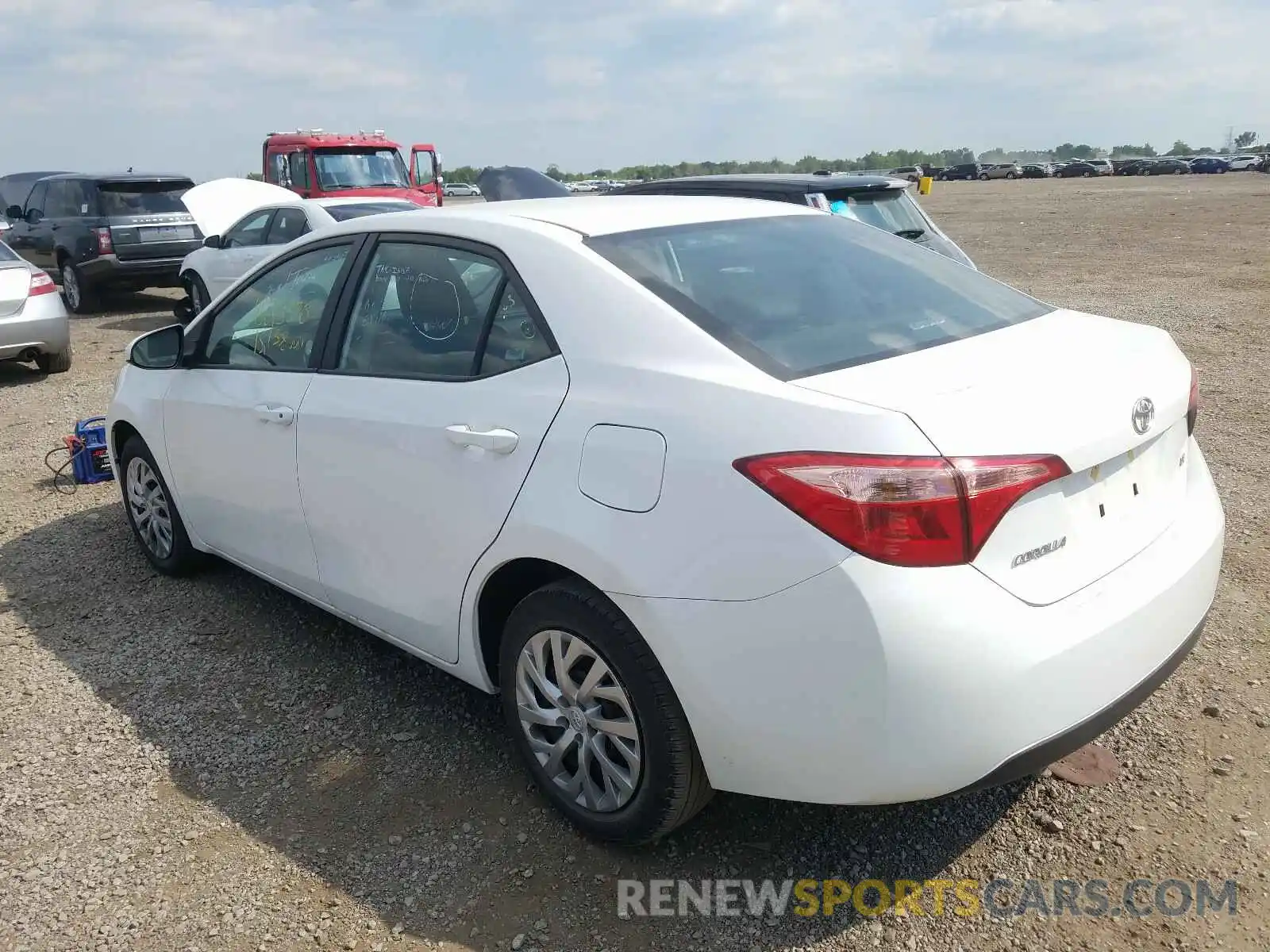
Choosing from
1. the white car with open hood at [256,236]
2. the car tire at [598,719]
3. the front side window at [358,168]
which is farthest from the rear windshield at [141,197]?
the car tire at [598,719]

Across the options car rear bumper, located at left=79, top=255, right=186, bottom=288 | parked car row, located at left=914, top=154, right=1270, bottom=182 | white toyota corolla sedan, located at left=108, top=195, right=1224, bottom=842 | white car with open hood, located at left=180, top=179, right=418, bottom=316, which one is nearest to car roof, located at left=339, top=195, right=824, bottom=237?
white toyota corolla sedan, located at left=108, top=195, right=1224, bottom=842

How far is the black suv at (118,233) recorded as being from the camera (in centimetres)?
1312

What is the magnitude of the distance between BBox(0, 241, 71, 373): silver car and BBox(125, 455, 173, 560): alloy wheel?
204 inches

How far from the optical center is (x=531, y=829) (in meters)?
2.88

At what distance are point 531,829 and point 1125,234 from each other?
21.7 meters

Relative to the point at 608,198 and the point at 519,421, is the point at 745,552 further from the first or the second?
the point at 608,198

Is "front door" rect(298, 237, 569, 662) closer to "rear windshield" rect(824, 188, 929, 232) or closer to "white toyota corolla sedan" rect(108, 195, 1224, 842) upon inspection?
"white toyota corolla sedan" rect(108, 195, 1224, 842)

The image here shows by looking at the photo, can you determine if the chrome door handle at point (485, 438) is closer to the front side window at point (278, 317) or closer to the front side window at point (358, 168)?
the front side window at point (278, 317)

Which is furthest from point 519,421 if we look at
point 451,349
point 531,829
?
point 531,829

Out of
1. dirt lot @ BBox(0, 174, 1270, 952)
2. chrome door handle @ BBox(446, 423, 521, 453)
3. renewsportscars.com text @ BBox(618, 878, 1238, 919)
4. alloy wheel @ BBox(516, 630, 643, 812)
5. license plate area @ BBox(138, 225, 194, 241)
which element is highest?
license plate area @ BBox(138, 225, 194, 241)

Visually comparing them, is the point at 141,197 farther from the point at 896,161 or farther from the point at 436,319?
the point at 896,161

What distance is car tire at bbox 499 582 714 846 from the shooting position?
2.45m

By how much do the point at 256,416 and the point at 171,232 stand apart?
11349mm

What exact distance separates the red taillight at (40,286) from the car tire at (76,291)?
4620 mm
